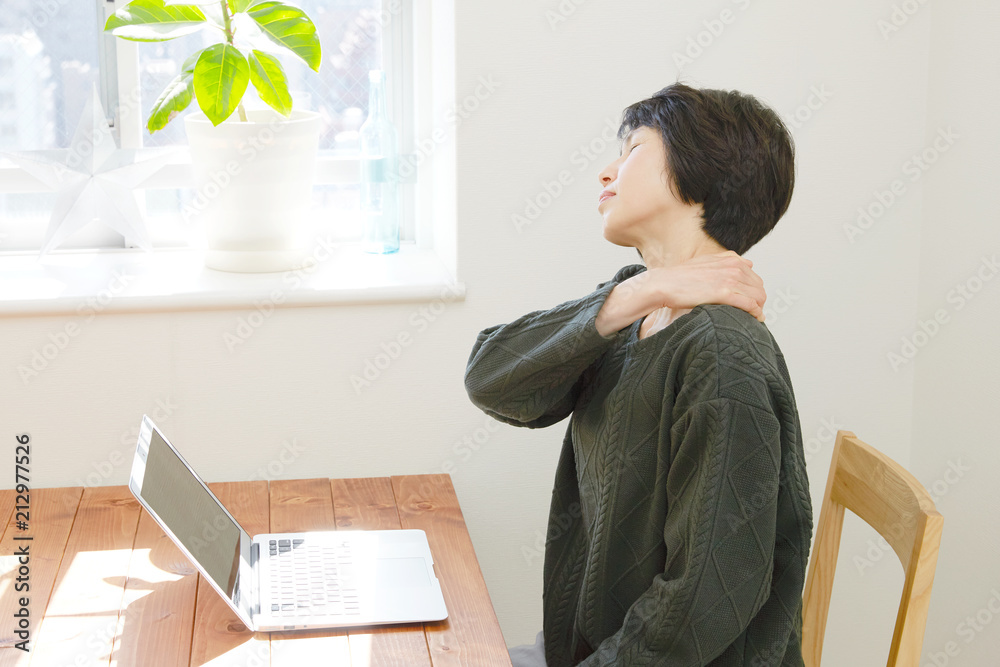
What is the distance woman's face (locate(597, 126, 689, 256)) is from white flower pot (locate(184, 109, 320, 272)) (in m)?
0.76

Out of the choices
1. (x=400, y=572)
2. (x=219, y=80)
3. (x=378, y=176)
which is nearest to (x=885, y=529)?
(x=400, y=572)

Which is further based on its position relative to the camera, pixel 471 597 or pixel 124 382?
pixel 124 382

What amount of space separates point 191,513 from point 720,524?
0.65 m

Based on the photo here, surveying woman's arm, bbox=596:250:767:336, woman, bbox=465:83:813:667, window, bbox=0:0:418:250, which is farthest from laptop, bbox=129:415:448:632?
window, bbox=0:0:418:250

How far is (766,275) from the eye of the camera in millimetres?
1826

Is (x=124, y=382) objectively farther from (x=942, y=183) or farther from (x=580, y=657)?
(x=942, y=183)

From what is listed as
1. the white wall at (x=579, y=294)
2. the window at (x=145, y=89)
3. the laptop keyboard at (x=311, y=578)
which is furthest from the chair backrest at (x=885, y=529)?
the window at (x=145, y=89)

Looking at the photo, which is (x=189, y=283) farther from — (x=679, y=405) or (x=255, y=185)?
(x=679, y=405)

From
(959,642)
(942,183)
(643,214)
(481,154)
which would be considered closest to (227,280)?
(481,154)

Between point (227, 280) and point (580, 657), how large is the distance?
0.94m

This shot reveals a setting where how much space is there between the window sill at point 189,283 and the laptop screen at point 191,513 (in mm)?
458

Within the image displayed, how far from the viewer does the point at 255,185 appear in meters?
1.75

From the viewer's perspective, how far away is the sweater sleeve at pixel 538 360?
45.4 inches

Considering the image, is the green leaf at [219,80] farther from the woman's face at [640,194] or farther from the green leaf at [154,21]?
the woman's face at [640,194]
